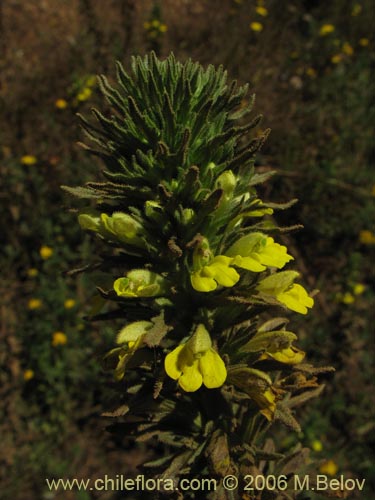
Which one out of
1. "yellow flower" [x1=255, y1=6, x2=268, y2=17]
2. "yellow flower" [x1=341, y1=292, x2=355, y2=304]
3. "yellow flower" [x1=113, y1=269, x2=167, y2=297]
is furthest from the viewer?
"yellow flower" [x1=255, y1=6, x2=268, y2=17]

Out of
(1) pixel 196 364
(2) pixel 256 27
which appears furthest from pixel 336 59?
(1) pixel 196 364

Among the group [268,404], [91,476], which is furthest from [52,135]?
[268,404]

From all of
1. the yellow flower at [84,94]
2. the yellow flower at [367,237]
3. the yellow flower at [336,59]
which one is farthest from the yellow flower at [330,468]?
the yellow flower at [336,59]

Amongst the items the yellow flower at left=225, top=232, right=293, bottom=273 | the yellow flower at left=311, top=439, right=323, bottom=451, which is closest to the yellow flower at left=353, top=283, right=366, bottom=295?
the yellow flower at left=311, top=439, right=323, bottom=451

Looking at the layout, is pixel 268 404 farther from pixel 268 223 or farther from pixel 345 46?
pixel 345 46

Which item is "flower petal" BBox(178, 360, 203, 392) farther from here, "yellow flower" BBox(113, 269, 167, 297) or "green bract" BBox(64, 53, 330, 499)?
"yellow flower" BBox(113, 269, 167, 297)

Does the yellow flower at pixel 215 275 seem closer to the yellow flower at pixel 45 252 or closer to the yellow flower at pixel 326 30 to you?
the yellow flower at pixel 45 252

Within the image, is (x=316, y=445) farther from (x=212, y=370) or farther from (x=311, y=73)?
(x=311, y=73)
